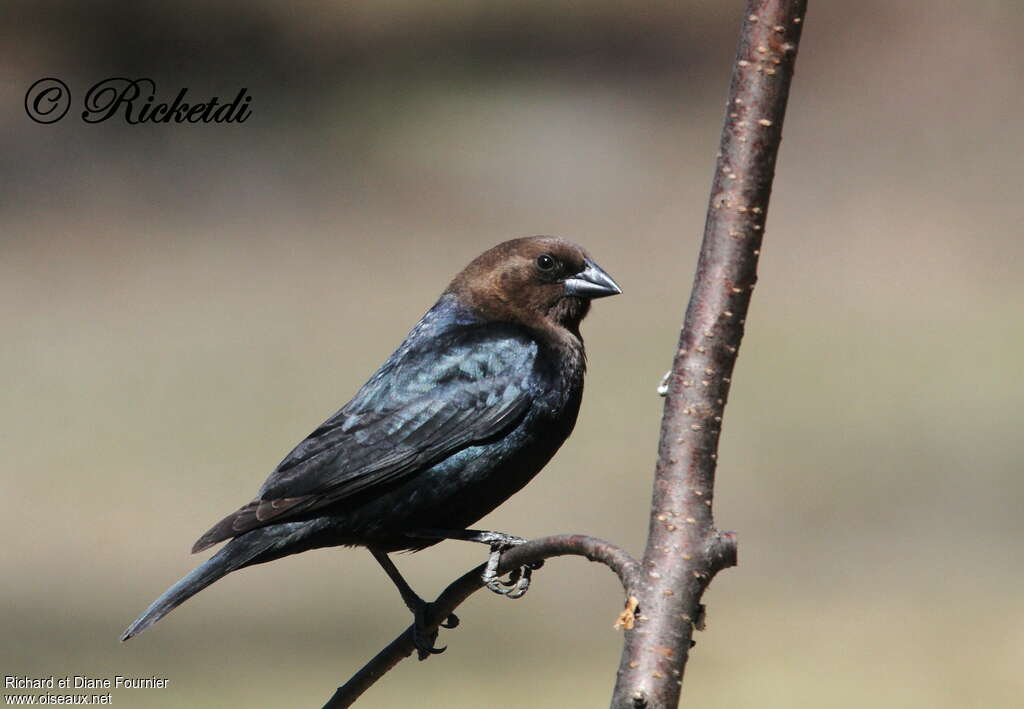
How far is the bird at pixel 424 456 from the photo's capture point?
139 inches

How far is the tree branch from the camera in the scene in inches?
83.0

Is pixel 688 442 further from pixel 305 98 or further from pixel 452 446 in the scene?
pixel 305 98

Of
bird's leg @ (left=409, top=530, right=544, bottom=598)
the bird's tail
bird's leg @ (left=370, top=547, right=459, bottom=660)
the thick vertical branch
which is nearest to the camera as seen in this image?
the thick vertical branch

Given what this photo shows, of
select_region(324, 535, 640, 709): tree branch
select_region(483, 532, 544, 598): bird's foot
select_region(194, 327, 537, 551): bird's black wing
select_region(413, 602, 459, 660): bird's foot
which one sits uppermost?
select_region(194, 327, 537, 551): bird's black wing

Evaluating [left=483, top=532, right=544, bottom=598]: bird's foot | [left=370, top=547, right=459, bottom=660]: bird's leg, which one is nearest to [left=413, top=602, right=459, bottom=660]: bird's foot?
[left=370, top=547, right=459, bottom=660]: bird's leg

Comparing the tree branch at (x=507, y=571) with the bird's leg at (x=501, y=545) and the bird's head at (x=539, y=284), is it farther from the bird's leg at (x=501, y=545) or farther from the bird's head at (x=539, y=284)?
the bird's head at (x=539, y=284)

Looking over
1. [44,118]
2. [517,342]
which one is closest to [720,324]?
[517,342]

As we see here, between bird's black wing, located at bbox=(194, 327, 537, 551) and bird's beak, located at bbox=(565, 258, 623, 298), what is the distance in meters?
0.29

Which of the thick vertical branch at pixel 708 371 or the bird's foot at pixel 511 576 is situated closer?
the thick vertical branch at pixel 708 371

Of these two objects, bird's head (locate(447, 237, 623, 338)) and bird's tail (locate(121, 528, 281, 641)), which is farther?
bird's head (locate(447, 237, 623, 338))

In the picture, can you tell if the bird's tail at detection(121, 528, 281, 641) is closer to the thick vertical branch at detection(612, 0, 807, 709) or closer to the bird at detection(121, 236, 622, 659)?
the bird at detection(121, 236, 622, 659)

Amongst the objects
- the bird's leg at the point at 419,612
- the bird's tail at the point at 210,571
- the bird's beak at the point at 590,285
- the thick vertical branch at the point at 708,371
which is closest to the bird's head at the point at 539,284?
the bird's beak at the point at 590,285

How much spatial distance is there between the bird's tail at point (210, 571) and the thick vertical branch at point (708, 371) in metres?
1.40

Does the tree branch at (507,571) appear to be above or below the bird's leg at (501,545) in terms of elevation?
below
